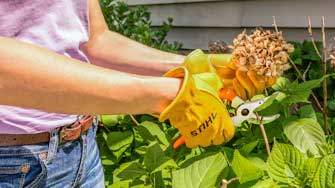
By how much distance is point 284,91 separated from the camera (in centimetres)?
187

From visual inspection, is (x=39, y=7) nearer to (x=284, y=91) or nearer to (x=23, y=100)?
(x=23, y=100)

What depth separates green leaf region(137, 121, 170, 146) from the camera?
2.15 m

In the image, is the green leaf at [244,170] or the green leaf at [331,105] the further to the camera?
the green leaf at [331,105]

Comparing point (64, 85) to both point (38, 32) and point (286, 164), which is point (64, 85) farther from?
point (286, 164)

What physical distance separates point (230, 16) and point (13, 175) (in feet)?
7.83

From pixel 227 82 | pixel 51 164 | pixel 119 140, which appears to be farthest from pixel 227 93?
pixel 119 140

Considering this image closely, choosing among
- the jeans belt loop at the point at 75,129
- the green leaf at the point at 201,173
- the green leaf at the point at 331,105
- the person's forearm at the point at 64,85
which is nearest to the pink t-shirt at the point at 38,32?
the jeans belt loop at the point at 75,129

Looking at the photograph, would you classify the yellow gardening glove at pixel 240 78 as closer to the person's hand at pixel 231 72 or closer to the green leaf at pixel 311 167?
the person's hand at pixel 231 72

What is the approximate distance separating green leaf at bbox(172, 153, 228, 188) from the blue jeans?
0.85 feet

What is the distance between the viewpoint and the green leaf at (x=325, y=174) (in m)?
1.41

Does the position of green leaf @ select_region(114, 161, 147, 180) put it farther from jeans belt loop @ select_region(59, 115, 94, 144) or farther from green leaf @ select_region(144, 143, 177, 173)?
jeans belt loop @ select_region(59, 115, 94, 144)

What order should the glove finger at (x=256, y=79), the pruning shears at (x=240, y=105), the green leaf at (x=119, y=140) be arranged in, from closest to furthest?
the glove finger at (x=256, y=79), the pruning shears at (x=240, y=105), the green leaf at (x=119, y=140)

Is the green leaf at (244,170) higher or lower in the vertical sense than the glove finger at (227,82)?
lower

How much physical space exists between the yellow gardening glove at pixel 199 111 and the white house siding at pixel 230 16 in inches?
60.8
